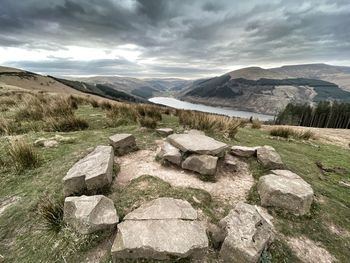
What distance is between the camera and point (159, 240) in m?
2.39

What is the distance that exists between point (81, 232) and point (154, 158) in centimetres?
249

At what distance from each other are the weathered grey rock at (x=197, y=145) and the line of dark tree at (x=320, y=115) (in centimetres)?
5324

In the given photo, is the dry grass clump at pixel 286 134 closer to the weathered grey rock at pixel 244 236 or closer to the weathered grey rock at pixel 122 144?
the weathered grey rock at pixel 122 144

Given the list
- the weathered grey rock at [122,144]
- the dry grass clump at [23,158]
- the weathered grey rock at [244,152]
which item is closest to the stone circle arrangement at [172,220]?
the weathered grey rock at [122,144]

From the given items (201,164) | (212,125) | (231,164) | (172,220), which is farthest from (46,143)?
(212,125)

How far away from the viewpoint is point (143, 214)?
9.21ft

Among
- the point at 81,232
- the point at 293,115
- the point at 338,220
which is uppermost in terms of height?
the point at 81,232

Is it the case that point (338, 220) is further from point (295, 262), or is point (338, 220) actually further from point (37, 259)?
point (37, 259)

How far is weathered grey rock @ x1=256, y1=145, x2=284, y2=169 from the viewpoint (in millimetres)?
4621

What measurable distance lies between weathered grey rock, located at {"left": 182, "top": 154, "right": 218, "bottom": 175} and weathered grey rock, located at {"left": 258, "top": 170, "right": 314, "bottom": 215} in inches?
38.0

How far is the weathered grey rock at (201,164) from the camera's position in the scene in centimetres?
420

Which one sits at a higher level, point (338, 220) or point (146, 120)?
point (146, 120)

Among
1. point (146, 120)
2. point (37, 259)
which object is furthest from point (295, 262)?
point (146, 120)

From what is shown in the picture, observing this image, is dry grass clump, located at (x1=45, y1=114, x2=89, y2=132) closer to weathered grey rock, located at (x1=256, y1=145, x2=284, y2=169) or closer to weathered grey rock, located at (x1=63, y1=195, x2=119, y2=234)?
weathered grey rock, located at (x1=63, y1=195, x2=119, y2=234)
